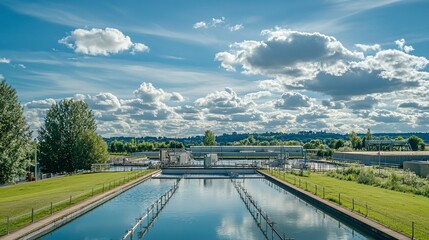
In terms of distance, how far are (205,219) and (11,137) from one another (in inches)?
681

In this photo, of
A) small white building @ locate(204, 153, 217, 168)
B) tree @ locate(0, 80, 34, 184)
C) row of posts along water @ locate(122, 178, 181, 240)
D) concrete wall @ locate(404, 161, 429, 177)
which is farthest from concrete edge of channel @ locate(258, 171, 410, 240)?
small white building @ locate(204, 153, 217, 168)

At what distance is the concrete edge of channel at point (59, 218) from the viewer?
21.3 m

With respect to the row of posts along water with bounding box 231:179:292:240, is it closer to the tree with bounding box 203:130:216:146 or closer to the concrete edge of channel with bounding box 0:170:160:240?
the concrete edge of channel with bounding box 0:170:160:240

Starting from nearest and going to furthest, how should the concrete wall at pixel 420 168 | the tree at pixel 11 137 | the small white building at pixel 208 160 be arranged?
the tree at pixel 11 137 → the concrete wall at pixel 420 168 → the small white building at pixel 208 160

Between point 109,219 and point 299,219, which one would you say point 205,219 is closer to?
point 299,219

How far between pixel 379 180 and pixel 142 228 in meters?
29.2

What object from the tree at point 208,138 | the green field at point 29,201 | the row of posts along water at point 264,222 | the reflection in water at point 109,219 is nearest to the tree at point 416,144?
the tree at point 208,138

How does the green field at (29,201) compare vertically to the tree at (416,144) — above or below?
below

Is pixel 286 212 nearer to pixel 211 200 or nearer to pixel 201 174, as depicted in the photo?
pixel 211 200

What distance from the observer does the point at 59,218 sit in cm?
2559

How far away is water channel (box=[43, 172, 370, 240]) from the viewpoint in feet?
80.6

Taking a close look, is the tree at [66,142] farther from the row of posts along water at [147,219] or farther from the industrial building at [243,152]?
the industrial building at [243,152]

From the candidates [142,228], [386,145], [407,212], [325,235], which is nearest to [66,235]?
[142,228]

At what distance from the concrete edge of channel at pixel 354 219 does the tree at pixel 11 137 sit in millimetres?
24677
